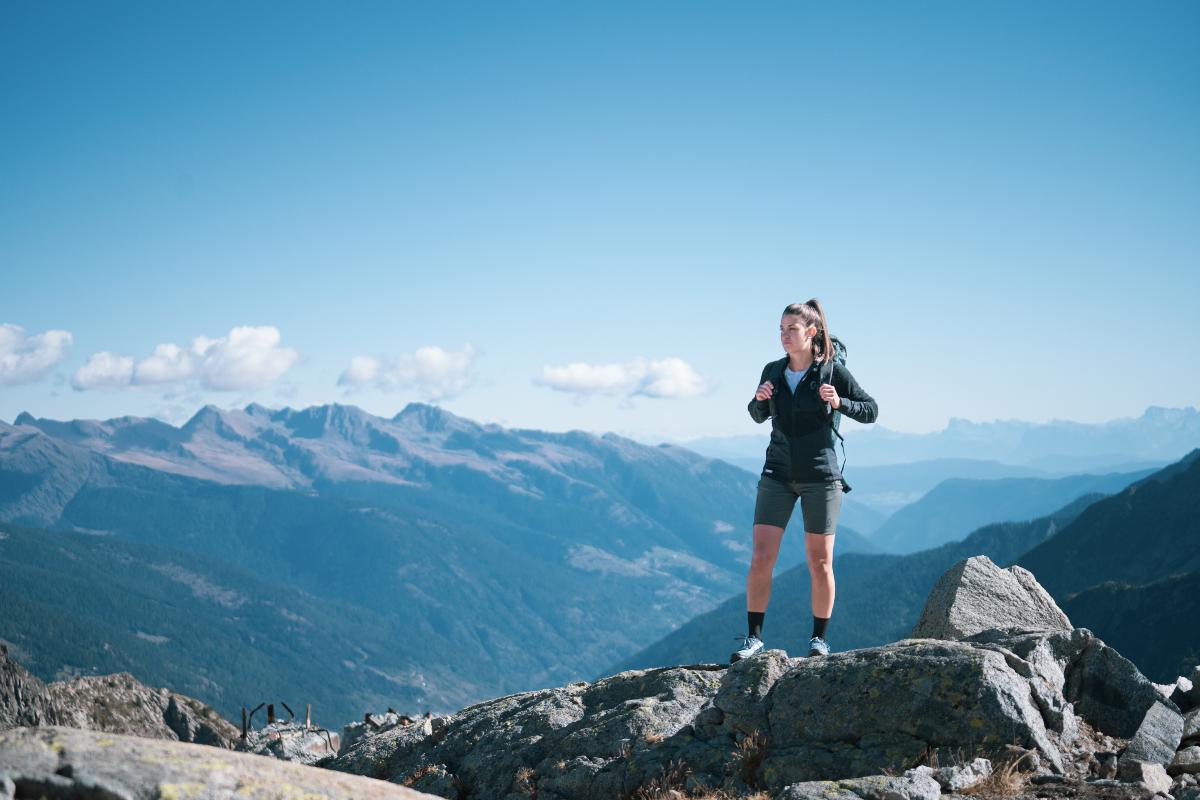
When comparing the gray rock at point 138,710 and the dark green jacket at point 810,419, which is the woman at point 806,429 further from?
the gray rock at point 138,710

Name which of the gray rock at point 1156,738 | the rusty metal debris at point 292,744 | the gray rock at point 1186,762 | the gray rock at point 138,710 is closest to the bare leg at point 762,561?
the gray rock at point 1156,738

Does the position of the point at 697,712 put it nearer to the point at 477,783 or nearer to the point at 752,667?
the point at 752,667

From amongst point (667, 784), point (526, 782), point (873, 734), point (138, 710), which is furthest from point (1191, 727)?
point (138, 710)

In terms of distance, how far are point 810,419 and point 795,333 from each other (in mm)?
1128

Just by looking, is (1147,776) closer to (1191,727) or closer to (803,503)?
(1191,727)

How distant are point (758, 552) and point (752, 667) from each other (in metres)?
1.50

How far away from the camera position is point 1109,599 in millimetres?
180750

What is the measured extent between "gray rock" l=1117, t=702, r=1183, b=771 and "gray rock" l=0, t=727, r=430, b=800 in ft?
24.2

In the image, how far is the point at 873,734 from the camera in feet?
31.1

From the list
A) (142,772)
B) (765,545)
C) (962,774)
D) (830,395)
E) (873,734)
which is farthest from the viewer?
(765,545)

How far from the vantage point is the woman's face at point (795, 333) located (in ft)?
36.8

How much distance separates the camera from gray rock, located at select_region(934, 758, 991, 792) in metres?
8.16

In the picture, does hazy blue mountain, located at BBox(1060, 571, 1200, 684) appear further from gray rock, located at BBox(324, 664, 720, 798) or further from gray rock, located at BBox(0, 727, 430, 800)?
gray rock, located at BBox(0, 727, 430, 800)

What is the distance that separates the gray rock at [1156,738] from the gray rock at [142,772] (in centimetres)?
739
